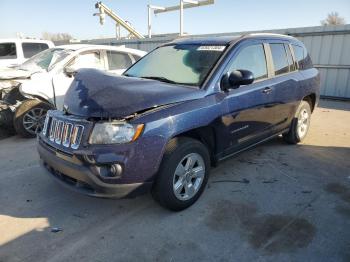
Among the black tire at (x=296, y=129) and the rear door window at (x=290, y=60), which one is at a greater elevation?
the rear door window at (x=290, y=60)

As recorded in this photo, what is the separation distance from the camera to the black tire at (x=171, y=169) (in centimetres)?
305

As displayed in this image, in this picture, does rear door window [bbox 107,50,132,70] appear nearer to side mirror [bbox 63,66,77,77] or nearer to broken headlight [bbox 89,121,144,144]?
side mirror [bbox 63,66,77,77]

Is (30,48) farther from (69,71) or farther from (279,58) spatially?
(279,58)

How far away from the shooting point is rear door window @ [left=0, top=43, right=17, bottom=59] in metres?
10.1

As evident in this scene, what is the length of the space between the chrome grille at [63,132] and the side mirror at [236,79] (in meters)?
1.67

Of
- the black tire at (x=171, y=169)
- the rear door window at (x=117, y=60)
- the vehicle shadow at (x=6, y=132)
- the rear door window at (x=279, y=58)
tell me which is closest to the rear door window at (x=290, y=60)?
the rear door window at (x=279, y=58)

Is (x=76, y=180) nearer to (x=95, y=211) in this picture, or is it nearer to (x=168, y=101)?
(x=95, y=211)

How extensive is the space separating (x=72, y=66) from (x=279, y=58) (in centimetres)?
425

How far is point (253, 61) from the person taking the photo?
4.10 metres

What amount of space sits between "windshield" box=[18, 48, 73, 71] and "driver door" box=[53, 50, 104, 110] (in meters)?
0.26

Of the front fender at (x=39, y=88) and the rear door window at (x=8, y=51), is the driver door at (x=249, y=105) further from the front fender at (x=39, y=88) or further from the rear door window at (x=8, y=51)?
the rear door window at (x=8, y=51)

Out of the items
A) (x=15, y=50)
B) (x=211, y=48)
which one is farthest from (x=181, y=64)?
(x=15, y=50)

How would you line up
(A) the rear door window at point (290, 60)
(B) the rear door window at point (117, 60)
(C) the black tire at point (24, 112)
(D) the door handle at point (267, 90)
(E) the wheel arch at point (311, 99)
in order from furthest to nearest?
(B) the rear door window at point (117, 60), (C) the black tire at point (24, 112), (E) the wheel arch at point (311, 99), (A) the rear door window at point (290, 60), (D) the door handle at point (267, 90)

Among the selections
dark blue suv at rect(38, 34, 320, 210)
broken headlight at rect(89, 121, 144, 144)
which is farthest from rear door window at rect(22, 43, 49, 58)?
broken headlight at rect(89, 121, 144, 144)
